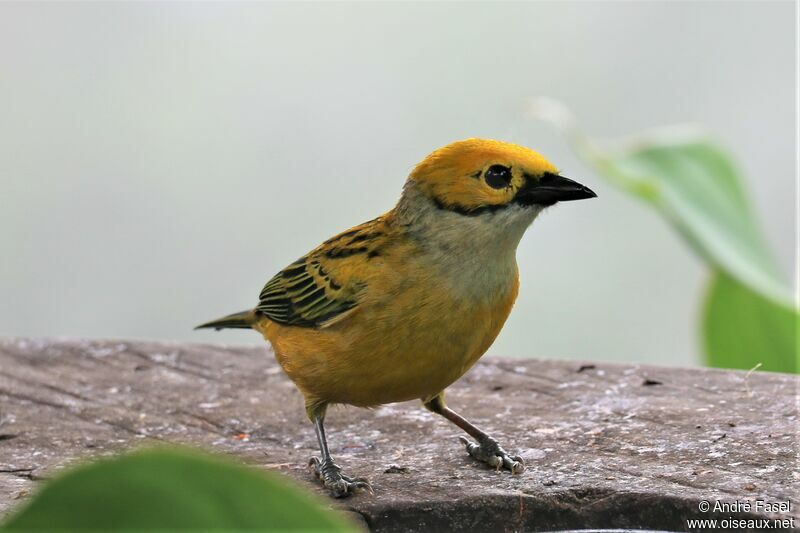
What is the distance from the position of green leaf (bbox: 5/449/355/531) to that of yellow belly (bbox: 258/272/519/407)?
2.00m

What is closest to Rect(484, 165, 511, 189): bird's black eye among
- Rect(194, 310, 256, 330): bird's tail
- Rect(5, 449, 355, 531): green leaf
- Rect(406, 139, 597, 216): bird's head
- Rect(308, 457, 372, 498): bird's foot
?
Rect(406, 139, 597, 216): bird's head

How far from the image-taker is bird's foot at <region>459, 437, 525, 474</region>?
3477 millimetres

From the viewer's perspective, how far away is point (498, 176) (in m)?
3.29

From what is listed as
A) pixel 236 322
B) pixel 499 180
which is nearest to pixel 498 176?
pixel 499 180

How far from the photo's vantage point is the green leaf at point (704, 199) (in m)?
4.65

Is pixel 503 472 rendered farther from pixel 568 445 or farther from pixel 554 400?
pixel 554 400

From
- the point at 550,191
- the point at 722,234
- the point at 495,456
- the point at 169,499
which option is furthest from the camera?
the point at 722,234

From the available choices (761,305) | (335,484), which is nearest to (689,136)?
(761,305)

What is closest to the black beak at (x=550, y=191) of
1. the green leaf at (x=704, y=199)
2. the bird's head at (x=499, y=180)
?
the bird's head at (x=499, y=180)

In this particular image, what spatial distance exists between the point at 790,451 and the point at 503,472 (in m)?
0.91

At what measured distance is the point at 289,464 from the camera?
3713 mm

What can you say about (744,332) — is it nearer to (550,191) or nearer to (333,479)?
(550,191)

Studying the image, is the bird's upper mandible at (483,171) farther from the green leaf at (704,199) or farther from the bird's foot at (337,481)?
the green leaf at (704,199)

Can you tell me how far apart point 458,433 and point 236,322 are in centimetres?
108
